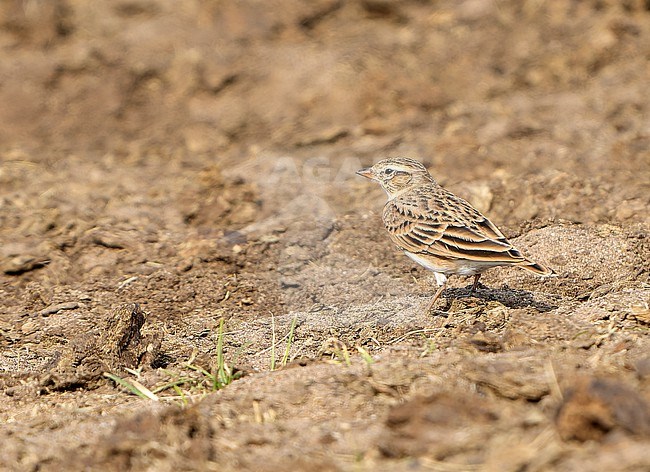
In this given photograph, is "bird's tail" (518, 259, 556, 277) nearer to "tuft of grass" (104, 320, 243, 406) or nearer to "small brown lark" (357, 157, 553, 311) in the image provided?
"small brown lark" (357, 157, 553, 311)

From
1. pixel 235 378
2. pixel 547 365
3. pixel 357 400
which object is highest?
pixel 547 365

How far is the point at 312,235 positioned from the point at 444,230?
1.73 m

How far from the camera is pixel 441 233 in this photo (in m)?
6.72

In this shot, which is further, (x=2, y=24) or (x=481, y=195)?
(x=2, y=24)

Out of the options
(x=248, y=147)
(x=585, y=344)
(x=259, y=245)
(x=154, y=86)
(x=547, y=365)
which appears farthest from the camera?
(x=154, y=86)

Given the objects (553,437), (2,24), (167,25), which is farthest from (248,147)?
(553,437)

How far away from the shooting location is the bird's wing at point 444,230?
21.0ft

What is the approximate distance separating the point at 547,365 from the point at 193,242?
164 inches

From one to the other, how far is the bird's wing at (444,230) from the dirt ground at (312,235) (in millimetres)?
435

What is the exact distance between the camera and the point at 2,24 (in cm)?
1388

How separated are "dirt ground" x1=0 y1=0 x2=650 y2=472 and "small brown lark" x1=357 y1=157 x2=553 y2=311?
1.12ft

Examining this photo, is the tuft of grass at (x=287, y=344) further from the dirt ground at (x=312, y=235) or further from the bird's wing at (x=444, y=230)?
the bird's wing at (x=444, y=230)

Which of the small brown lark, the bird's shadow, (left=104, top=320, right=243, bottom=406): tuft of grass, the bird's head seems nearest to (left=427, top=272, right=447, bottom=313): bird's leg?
the small brown lark

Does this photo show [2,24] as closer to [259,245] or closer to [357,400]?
[259,245]
